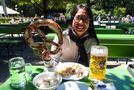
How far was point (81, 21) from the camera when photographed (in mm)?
3557

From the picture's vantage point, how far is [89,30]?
3877 mm

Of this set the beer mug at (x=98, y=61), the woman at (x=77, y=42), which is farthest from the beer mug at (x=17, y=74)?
the woman at (x=77, y=42)

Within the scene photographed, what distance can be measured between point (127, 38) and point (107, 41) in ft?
1.26

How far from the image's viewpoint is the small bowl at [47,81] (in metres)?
2.35

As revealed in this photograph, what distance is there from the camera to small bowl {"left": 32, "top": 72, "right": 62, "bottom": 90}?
235 centimetres

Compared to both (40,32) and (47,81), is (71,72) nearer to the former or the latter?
(47,81)

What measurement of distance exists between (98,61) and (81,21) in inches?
44.5

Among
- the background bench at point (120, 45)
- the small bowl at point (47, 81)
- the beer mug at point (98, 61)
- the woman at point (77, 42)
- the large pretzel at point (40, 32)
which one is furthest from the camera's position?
the background bench at point (120, 45)

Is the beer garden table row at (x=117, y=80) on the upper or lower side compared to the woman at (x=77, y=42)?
lower

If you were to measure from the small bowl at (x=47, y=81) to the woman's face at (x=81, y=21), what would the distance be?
3.82 feet

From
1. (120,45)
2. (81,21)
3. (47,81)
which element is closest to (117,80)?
(47,81)

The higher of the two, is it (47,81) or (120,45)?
(47,81)

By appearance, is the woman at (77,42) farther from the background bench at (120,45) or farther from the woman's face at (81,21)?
the background bench at (120,45)

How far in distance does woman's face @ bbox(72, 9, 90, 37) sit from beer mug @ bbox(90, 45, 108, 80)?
3.23 ft
